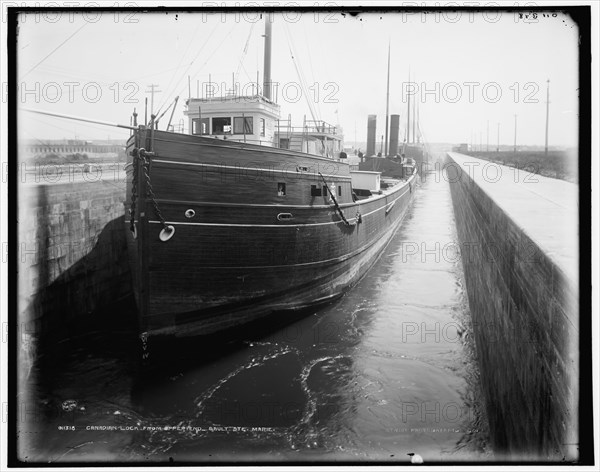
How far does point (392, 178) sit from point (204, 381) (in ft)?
89.6

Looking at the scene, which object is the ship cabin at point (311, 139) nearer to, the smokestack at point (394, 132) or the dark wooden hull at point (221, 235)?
the dark wooden hull at point (221, 235)

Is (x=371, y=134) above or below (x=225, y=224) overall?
above

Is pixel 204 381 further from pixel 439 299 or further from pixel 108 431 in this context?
pixel 439 299

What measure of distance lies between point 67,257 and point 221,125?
459 cm

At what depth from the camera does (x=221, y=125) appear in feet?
41.5

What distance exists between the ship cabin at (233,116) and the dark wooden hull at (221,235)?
1891mm

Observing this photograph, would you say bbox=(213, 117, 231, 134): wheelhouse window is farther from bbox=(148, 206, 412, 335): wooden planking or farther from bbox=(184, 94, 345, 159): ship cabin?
bbox=(148, 206, 412, 335): wooden planking

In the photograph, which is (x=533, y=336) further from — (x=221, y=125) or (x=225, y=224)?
(x=221, y=125)

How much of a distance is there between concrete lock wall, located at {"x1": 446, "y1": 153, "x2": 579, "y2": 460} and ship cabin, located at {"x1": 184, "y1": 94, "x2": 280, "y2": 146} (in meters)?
5.99

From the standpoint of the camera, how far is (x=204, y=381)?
8.84 metres

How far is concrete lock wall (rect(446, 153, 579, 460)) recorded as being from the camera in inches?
181

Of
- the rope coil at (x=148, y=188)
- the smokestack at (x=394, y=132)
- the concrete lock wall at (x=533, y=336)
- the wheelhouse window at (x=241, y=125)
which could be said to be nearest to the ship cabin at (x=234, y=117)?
the wheelhouse window at (x=241, y=125)

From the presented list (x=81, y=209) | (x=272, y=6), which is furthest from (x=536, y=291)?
(x=81, y=209)

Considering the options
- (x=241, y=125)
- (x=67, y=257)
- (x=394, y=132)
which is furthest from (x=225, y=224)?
(x=394, y=132)
